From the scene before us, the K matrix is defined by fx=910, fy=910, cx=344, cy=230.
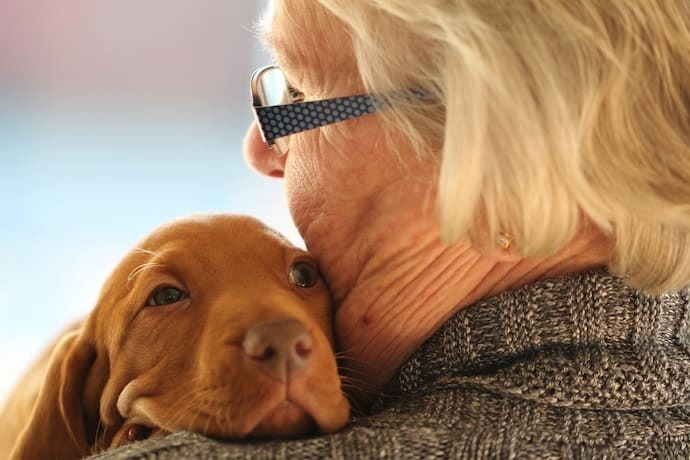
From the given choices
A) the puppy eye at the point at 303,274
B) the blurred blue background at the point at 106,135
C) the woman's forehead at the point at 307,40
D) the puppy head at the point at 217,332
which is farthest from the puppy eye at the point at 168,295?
the blurred blue background at the point at 106,135

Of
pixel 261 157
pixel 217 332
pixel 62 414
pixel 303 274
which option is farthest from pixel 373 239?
pixel 62 414

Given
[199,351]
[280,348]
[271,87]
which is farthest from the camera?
[271,87]

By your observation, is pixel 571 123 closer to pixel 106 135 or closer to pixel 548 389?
pixel 548 389

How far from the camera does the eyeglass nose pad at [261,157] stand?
167 centimetres

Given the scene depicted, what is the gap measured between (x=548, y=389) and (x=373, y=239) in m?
0.34

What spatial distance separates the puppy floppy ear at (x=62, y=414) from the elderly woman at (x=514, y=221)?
0.33m

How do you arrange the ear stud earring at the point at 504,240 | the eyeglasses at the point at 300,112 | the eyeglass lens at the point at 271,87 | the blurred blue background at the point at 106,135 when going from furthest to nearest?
the blurred blue background at the point at 106,135
the eyeglass lens at the point at 271,87
the eyeglasses at the point at 300,112
the ear stud earring at the point at 504,240

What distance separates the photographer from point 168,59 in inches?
116

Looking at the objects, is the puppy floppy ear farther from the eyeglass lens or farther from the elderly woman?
the eyeglass lens

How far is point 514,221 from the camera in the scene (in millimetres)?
1189

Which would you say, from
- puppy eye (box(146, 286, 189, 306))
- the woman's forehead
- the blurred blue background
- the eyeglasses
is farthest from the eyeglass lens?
the blurred blue background

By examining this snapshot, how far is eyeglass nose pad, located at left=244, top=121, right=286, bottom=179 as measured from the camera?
5.49 feet

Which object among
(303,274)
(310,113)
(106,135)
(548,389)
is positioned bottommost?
(548,389)

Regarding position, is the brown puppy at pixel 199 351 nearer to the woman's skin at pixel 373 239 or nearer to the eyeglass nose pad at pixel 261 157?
the woman's skin at pixel 373 239
